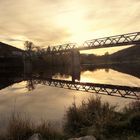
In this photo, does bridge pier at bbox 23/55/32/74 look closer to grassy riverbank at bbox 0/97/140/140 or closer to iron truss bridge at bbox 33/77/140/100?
iron truss bridge at bbox 33/77/140/100

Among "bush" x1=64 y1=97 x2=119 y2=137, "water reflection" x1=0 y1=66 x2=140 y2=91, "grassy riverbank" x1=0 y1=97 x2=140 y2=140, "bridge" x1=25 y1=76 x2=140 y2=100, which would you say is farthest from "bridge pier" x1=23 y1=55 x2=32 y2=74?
"grassy riverbank" x1=0 y1=97 x2=140 y2=140

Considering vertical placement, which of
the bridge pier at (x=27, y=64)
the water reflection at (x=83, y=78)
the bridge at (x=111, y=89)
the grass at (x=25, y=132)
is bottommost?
the water reflection at (x=83, y=78)

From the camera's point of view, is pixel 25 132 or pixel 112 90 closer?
pixel 25 132

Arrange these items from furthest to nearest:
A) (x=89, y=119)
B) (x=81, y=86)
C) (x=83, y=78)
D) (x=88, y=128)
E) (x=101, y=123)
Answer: (x=83, y=78) < (x=81, y=86) < (x=89, y=119) < (x=88, y=128) < (x=101, y=123)

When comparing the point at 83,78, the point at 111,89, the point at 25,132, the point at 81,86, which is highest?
the point at 25,132

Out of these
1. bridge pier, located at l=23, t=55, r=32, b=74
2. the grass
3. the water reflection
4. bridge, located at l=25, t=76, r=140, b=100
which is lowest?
the water reflection

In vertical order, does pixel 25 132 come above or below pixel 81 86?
above

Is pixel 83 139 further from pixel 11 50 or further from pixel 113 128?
pixel 11 50

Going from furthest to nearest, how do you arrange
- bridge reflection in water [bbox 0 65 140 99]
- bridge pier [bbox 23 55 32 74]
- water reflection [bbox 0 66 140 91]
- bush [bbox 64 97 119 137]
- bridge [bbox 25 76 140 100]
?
1. bridge pier [bbox 23 55 32 74]
2. water reflection [bbox 0 66 140 91]
3. bridge reflection in water [bbox 0 65 140 99]
4. bridge [bbox 25 76 140 100]
5. bush [bbox 64 97 119 137]

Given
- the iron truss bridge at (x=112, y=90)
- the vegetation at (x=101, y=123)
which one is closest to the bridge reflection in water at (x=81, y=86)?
the iron truss bridge at (x=112, y=90)

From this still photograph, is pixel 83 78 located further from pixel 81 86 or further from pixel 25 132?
pixel 25 132

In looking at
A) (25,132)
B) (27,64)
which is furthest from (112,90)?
(27,64)

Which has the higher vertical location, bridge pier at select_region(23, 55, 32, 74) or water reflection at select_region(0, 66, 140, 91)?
bridge pier at select_region(23, 55, 32, 74)

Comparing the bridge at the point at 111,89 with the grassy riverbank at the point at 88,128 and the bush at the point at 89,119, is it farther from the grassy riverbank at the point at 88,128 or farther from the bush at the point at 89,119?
the grassy riverbank at the point at 88,128
